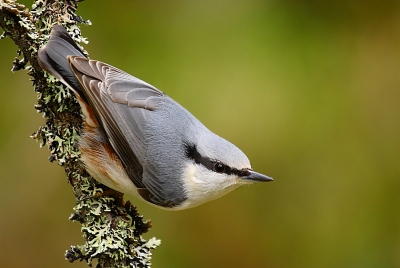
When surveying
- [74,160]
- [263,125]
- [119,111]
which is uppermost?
[263,125]

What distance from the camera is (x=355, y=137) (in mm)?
3156

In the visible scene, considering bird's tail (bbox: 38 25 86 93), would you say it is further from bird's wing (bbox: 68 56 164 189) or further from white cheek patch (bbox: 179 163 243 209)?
white cheek patch (bbox: 179 163 243 209)

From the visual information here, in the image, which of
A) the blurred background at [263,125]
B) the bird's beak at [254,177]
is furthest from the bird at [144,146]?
the blurred background at [263,125]

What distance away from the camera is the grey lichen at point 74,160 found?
6.64 ft

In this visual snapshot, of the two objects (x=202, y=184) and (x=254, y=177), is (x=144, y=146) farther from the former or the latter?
(x=254, y=177)

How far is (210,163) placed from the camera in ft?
7.09

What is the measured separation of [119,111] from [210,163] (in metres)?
0.43

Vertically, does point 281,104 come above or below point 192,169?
above

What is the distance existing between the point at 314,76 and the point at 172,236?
1.30 metres

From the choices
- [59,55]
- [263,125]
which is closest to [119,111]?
[59,55]

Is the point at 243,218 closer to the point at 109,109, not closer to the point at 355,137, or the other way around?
the point at 355,137

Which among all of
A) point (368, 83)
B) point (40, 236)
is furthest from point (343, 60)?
point (40, 236)

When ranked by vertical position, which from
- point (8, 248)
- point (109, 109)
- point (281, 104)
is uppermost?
point (281, 104)

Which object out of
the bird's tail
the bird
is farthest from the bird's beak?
the bird's tail
